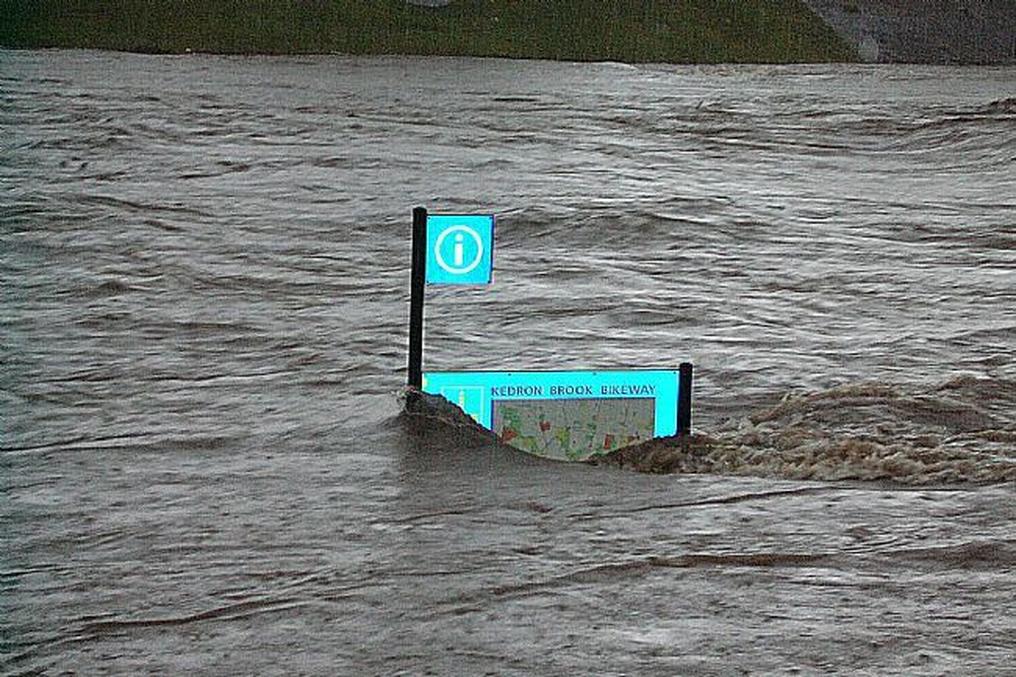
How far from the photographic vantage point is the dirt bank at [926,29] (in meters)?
9.80

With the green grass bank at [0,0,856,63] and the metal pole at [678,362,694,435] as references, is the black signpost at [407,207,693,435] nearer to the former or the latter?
the metal pole at [678,362,694,435]

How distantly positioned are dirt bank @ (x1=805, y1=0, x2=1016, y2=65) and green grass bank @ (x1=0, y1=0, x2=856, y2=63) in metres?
0.17

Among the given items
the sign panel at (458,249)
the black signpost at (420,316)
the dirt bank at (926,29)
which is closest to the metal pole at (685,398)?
the black signpost at (420,316)

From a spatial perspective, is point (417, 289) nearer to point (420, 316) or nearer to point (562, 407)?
point (420, 316)

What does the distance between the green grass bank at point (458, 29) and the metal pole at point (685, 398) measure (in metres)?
6.82

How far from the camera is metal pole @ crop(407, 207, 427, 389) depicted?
98.5 inches

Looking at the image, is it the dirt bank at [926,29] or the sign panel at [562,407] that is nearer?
the sign panel at [562,407]

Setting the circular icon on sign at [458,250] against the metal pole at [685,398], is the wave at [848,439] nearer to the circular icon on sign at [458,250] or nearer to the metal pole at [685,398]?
the metal pole at [685,398]

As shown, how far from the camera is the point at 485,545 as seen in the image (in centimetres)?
214

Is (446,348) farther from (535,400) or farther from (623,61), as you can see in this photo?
(623,61)

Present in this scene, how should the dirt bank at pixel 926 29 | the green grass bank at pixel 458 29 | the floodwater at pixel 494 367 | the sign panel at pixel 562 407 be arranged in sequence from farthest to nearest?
1. the dirt bank at pixel 926 29
2. the green grass bank at pixel 458 29
3. the sign panel at pixel 562 407
4. the floodwater at pixel 494 367

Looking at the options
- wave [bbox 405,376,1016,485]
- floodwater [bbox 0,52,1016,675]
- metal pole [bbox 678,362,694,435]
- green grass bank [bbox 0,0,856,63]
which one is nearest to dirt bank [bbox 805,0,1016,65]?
green grass bank [bbox 0,0,856,63]

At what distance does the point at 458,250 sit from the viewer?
2.51m

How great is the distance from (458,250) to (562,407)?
0.28m
